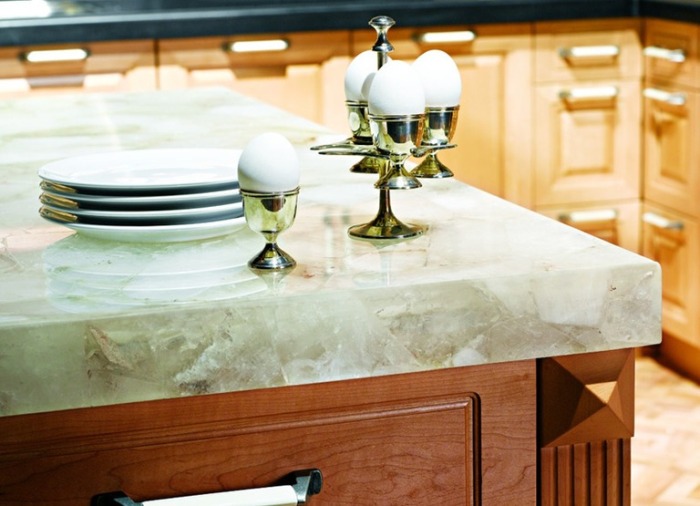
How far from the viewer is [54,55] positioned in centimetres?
310

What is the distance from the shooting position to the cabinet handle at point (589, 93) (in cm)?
341

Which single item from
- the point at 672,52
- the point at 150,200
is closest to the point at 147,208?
the point at 150,200

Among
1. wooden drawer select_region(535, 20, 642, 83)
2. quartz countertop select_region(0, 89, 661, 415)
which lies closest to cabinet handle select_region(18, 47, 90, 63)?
wooden drawer select_region(535, 20, 642, 83)

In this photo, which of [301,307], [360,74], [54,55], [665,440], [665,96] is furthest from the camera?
[665,96]

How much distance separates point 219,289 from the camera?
93cm

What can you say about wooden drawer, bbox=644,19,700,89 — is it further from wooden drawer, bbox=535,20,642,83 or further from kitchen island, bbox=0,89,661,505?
kitchen island, bbox=0,89,661,505

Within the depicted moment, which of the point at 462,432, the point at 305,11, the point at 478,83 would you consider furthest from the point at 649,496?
the point at 462,432

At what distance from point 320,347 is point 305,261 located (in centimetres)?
12

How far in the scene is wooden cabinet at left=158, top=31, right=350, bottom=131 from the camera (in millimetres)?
3195

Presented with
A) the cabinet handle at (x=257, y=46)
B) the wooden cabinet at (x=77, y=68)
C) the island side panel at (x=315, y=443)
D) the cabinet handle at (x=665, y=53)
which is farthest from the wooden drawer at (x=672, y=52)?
the island side panel at (x=315, y=443)

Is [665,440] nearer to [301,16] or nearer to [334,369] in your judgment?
[301,16]

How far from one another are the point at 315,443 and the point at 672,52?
2571 mm

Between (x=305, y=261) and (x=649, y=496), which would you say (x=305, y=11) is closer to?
(x=649, y=496)

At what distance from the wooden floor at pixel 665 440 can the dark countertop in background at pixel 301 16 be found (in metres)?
0.99
